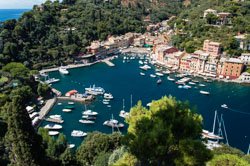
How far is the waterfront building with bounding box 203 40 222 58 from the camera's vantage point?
125 feet

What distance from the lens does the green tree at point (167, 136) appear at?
299 inches

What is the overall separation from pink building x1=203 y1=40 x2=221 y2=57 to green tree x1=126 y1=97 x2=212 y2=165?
31407mm

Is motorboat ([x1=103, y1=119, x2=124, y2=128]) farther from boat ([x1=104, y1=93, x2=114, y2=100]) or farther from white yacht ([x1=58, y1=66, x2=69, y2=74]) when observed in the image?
white yacht ([x1=58, y1=66, x2=69, y2=74])

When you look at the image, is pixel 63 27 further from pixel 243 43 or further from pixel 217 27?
pixel 243 43

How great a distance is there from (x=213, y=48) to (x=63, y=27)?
25.6 meters

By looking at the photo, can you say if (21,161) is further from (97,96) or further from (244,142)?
(97,96)

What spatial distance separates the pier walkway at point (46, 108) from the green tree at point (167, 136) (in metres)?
16.9

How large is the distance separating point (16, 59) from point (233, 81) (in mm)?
27751

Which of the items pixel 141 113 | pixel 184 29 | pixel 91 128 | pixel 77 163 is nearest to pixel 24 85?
pixel 91 128

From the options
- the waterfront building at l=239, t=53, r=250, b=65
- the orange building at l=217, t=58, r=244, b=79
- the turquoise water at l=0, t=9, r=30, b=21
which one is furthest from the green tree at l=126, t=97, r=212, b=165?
the turquoise water at l=0, t=9, r=30, b=21

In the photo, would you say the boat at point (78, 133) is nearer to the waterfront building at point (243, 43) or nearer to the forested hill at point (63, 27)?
the forested hill at point (63, 27)

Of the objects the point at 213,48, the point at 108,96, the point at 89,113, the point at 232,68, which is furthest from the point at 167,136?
the point at 213,48

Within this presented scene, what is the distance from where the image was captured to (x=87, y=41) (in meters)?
47.2

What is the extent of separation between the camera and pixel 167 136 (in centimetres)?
772
